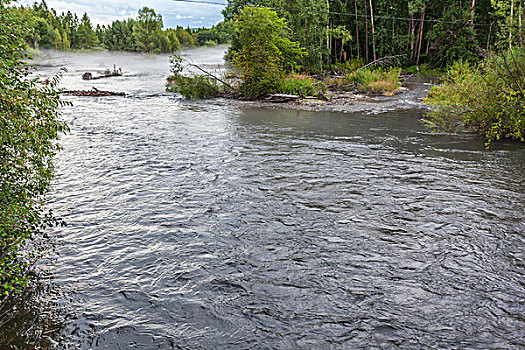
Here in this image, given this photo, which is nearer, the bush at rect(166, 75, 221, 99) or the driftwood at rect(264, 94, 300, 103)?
the driftwood at rect(264, 94, 300, 103)

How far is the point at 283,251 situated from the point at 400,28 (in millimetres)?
47124

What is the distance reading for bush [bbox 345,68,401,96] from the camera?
92.1 ft

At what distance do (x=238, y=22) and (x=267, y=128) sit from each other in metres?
11.0

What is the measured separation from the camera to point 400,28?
1833 inches

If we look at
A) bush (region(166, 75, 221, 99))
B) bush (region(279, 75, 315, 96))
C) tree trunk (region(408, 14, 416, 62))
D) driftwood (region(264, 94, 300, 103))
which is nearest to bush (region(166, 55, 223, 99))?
bush (region(166, 75, 221, 99))

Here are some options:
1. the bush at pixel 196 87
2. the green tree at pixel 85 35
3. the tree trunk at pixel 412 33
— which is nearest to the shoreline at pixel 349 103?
the bush at pixel 196 87

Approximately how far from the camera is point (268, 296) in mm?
5488

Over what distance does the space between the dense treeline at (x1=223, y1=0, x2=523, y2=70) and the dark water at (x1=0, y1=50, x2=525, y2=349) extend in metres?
25.5

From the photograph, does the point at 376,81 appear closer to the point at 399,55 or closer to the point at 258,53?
the point at 399,55

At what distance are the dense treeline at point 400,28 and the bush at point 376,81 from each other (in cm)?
701

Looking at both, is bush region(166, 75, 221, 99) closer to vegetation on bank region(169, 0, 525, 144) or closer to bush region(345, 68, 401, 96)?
vegetation on bank region(169, 0, 525, 144)

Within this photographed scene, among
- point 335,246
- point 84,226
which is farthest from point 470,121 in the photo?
point 84,226

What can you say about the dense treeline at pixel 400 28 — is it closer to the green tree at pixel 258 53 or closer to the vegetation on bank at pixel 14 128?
the green tree at pixel 258 53

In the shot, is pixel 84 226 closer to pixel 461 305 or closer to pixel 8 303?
pixel 8 303
